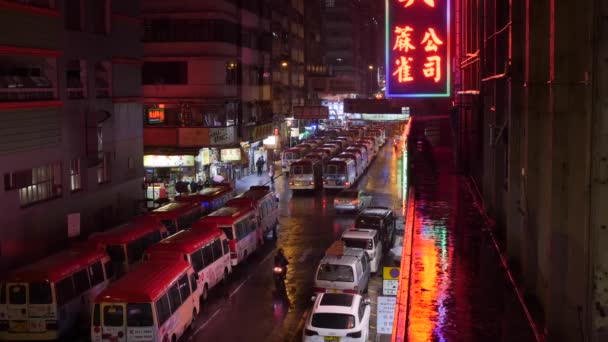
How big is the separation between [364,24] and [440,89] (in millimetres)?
160593

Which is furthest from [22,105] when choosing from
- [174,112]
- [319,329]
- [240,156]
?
[240,156]

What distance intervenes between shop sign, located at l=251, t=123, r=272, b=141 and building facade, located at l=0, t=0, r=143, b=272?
73.3 ft

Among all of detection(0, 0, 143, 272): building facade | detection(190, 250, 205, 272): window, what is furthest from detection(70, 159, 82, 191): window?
detection(190, 250, 205, 272): window

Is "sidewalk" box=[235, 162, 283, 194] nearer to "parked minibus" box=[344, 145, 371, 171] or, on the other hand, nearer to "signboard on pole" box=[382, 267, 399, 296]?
"parked minibus" box=[344, 145, 371, 171]

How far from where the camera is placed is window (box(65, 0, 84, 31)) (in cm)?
3130

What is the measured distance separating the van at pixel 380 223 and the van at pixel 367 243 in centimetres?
252

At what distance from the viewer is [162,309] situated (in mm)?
19453

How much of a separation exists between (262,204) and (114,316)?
57.9 ft

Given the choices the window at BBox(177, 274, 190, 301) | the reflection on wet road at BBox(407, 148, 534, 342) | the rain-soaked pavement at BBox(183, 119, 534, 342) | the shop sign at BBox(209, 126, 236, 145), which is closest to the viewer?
the reflection on wet road at BBox(407, 148, 534, 342)

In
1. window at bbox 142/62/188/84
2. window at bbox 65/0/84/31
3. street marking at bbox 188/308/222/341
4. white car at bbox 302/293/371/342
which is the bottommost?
street marking at bbox 188/308/222/341

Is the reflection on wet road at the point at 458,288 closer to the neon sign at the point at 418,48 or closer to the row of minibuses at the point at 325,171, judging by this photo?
the neon sign at the point at 418,48

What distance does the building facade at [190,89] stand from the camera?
4931 centimetres

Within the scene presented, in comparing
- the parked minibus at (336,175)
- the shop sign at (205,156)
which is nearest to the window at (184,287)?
the shop sign at (205,156)

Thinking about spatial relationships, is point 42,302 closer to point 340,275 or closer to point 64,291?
point 64,291
